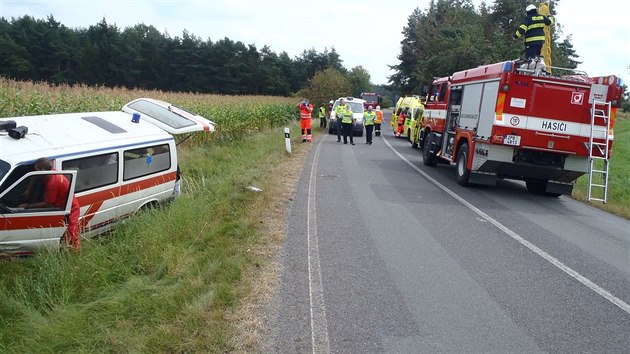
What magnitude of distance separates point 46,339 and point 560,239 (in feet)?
21.8

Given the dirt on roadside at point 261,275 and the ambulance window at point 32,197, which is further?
the ambulance window at point 32,197

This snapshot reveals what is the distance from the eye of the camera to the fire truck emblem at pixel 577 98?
33.0 ft

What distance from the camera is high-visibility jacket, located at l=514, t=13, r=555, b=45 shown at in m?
11.3

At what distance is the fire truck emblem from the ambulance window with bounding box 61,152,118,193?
882 centimetres

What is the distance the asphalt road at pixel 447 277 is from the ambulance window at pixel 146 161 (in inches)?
97.3

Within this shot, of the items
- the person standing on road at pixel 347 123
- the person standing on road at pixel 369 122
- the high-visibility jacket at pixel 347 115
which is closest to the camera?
the high-visibility jacket at pixel 347 115

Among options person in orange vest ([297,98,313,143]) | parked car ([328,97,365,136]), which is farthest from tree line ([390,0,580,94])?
person in orange vest ([297,98,313,143])

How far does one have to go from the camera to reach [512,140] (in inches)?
396

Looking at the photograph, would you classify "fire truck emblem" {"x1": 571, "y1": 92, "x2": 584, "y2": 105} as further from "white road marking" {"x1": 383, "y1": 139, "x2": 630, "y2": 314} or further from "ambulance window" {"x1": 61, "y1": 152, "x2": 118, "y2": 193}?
"ambulance window" {"x1": 61, "y1": 152, "x2": 118, "y2": 193}

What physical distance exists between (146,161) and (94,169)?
1.22 m

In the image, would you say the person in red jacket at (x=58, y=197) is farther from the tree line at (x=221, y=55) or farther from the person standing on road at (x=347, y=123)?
the tree line at (x=221, y=55)

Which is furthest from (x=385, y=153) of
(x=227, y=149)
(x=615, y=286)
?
(x=615, y=286)

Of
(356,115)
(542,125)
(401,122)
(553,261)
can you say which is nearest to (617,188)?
(542,125)

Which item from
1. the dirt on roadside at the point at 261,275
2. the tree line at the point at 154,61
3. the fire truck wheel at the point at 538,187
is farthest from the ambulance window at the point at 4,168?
the tree line at the point at 154,61
